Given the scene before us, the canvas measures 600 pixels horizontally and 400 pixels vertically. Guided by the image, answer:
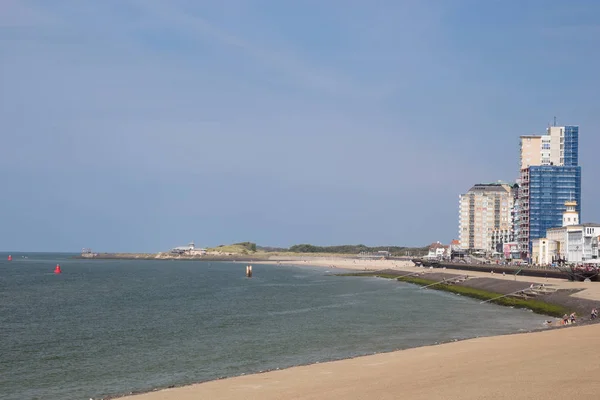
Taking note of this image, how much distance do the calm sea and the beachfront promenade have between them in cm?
404

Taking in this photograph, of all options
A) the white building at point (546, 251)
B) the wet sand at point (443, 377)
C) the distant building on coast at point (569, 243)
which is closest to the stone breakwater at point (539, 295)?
the wet sand at point (443, 377)

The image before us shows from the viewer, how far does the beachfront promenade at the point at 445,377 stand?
19047 mm

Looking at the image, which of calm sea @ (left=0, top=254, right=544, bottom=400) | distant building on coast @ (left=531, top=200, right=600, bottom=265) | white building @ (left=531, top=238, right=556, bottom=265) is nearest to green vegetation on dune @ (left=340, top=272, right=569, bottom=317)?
calm sea @ (left=0, top=254, right=544, bottom=400)

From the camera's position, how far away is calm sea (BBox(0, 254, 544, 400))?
30094 mm

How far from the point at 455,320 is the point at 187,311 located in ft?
81.2

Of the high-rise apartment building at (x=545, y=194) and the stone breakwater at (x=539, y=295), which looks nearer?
the stone breakwater at (x=539, y=295)

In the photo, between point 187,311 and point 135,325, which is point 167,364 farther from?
point 187,311

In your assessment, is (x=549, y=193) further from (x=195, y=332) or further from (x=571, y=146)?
(x=195, y=332)

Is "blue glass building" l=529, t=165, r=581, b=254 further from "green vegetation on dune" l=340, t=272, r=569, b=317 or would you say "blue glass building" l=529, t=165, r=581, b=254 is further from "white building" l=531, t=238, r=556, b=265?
"green vegetation on dune" l=340, t=272, r=569, b=317

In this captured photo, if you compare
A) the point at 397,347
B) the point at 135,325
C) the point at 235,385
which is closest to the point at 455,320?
the point at 397,347

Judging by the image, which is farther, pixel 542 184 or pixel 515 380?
pixel 542 184

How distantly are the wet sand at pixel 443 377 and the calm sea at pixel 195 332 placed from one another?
12.8 ft

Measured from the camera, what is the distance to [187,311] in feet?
198

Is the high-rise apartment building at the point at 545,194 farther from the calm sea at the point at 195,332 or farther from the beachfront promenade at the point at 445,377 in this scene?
the beachfront promenade at the point at 445,377
